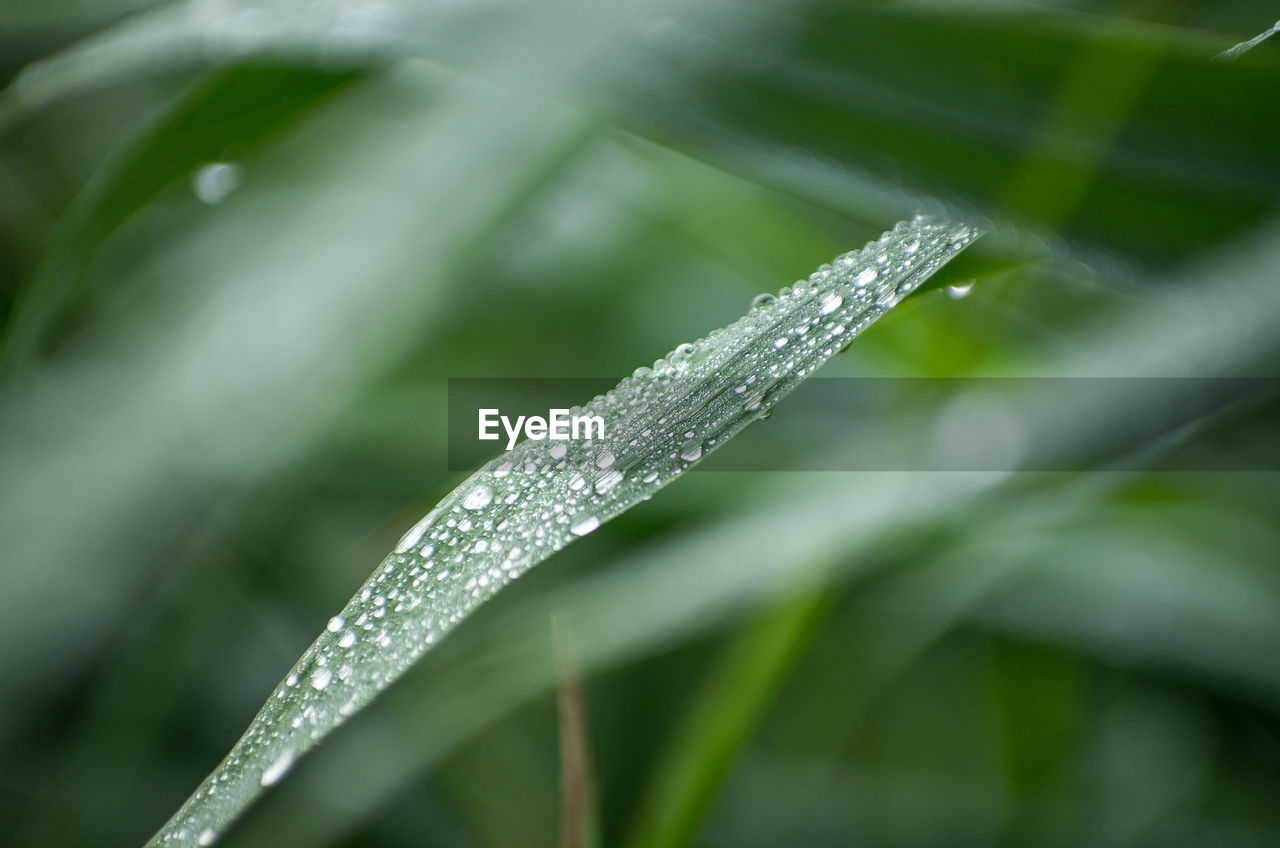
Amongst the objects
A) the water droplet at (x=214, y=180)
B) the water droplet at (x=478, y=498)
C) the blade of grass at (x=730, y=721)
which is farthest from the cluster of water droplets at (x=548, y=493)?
the water droplet at (x=214, y=180)

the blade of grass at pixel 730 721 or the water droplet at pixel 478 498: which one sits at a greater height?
the water droplet at pixel 478 498

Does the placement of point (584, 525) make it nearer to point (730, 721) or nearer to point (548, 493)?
point (548, 493)

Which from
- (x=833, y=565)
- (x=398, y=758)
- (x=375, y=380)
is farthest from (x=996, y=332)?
(x=398, y=758)

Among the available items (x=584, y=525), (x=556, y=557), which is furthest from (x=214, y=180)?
(x=584, y=525)

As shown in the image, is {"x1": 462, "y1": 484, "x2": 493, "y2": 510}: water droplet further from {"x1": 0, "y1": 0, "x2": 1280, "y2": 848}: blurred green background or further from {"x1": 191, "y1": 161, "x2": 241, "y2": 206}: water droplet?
{"x1": 191, "y1": 161, "x2": 241, "y2": 206}: water droplet

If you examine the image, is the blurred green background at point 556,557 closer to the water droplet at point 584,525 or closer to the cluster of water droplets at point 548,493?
the cluster of water droplets at point 548,493

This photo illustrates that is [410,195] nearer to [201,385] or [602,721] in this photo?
[201,385]
